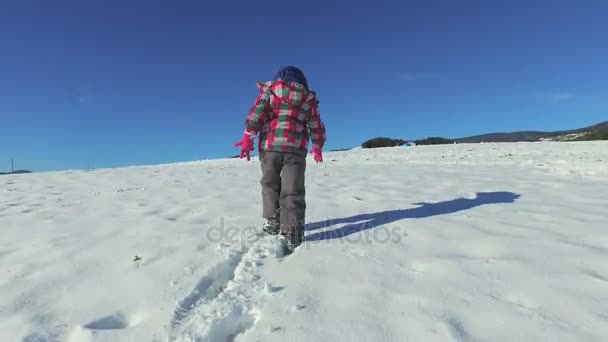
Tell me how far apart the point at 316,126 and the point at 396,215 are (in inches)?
77.8

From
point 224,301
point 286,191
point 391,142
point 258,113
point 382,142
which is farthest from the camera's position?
point 382,142

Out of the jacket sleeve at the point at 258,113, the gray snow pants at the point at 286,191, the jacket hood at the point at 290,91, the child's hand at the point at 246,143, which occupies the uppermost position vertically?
the jacket hood at the point at 290,91

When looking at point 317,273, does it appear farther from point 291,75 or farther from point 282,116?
point 291,75

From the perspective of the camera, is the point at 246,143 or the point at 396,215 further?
the point at 396,215

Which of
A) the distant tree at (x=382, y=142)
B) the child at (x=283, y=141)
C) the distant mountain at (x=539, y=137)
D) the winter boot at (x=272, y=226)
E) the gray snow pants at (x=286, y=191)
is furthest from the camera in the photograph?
the distant mountain at (x=539, y=137)

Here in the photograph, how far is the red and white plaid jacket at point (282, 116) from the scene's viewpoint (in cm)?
454

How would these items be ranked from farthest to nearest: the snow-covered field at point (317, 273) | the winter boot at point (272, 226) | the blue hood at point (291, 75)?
1. the winter boot at point (272, 226)
2. the blue hood at point (291, 75)
3. the snow-covered field at point (317, 273)

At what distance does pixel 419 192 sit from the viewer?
25.4 feet

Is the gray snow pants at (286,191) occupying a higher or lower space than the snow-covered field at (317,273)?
higher

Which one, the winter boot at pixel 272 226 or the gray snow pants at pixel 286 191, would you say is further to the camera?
the winter boot at pixel 272 226

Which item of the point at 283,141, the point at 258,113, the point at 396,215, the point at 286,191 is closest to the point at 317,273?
the point at 286,191

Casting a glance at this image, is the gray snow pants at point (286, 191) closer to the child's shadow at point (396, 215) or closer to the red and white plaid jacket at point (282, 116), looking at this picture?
the red and white plaid jacket at point (282, 116)

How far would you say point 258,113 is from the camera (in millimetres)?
4648

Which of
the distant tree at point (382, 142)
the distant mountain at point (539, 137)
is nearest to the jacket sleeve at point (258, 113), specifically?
the distant tree at point (382, 142)
